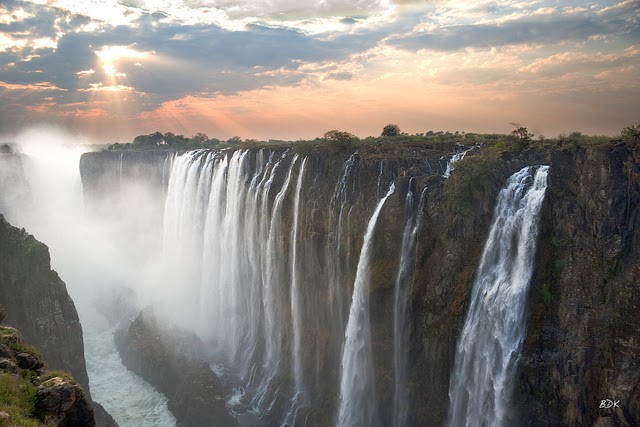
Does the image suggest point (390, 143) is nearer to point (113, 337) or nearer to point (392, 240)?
point (392, 240)

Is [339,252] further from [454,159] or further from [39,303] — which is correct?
Answer: [39,303]

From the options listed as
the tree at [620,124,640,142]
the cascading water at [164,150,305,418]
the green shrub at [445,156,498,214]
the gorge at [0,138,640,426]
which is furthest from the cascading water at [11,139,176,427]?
the tree at [620,124,640,142]

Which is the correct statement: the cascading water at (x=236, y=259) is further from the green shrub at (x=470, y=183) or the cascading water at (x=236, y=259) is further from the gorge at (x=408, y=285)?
the green shrub at (x=470, y=183)

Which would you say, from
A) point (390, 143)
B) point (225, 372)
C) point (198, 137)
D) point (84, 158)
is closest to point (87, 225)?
point (84, 158)

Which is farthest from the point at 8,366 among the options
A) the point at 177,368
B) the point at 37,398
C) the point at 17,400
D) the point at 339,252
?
the point at 177,368

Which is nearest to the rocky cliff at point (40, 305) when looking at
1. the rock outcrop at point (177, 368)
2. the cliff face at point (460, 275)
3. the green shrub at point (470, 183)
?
the rock outcrop at point (177, 368)

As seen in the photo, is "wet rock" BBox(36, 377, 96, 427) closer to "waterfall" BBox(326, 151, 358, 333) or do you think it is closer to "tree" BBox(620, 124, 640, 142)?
"waterfall" BBox(326, 151, 358, 333)
